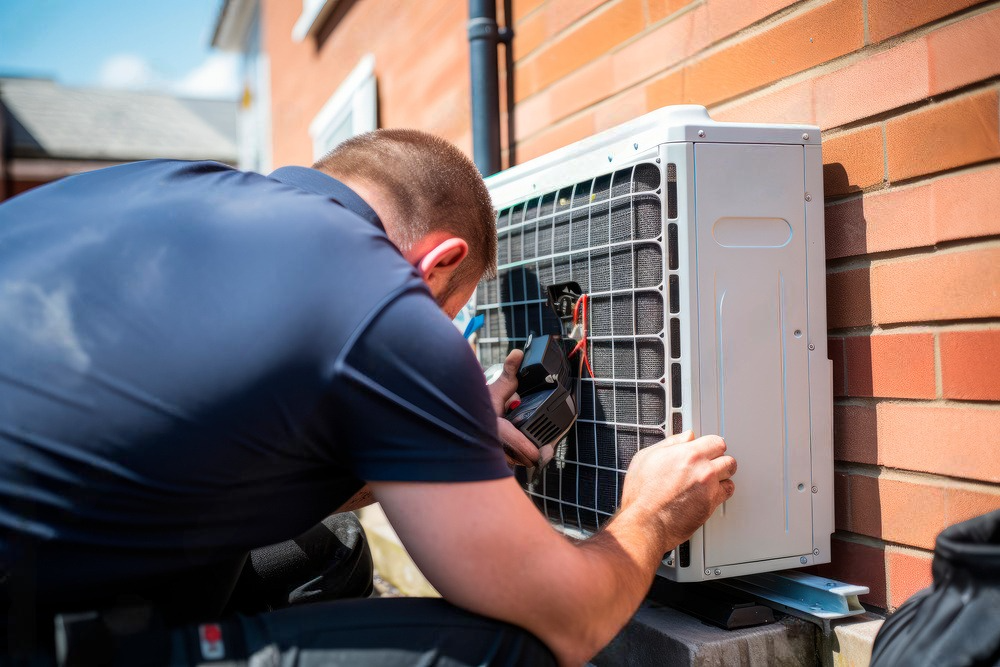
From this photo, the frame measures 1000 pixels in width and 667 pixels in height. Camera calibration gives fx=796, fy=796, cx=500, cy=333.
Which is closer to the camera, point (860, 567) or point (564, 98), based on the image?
point (860, 567)

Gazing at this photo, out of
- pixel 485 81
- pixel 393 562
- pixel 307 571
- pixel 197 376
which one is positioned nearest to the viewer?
pixel 197 376

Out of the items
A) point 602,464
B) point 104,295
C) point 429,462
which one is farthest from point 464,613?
point 104,295

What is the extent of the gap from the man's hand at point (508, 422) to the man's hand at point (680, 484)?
238 millimetres

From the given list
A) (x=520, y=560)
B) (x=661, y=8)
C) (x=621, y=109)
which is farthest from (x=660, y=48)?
(x=520, y=560)

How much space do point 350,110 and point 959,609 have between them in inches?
163

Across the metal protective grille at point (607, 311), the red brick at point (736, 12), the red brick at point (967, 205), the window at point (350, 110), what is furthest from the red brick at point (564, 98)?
the window at point (350, 110)

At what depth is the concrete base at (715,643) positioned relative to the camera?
1.38 meters

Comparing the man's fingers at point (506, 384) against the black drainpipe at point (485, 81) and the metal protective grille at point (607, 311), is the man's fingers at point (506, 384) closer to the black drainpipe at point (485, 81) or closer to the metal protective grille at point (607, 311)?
the metal protective grille at point (607, 311)

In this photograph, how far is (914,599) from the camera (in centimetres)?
98

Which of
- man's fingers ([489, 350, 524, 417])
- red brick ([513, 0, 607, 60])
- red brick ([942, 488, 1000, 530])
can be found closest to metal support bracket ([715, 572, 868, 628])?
red brick ([942, 488, 1000, 530])

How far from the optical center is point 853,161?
1.47 m

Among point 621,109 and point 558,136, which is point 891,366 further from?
point 558,136

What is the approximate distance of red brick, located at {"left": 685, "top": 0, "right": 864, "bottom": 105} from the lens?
146 centimetres

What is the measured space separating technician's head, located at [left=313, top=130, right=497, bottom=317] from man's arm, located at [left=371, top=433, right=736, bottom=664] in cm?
46
